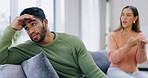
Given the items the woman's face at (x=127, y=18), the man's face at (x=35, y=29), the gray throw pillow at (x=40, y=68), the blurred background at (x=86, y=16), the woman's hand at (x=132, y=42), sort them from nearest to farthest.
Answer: the gray throw pillow at (x=40, y=68)
the man's face at (x=35, y=29)
the woman's hand at (x=132, y=42)
the woman's face at (x=127, y=18)
the blurred background at (x=86, y=16)

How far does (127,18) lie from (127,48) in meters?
0.34

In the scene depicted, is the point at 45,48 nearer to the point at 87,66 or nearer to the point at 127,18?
the point at 87,66

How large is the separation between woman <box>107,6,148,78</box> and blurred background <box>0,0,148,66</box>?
167cm

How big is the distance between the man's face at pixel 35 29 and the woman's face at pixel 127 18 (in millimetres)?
857

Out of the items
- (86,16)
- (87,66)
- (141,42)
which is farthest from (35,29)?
(86,16)

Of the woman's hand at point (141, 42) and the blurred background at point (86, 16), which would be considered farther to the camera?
the blurred background at point (86, 16)

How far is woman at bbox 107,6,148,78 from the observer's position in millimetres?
2076

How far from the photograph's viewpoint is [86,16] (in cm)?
430

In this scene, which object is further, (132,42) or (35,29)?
(132,42)

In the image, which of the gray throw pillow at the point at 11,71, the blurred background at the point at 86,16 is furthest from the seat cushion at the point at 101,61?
the blurred background at the point at 86,16

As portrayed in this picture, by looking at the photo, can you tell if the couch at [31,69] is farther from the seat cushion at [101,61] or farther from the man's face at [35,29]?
the seat cushion at [101,61]

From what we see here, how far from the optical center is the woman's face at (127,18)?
7.33 ft

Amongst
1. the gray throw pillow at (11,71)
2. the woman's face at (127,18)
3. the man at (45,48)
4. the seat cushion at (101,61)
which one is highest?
the woman's face at (127,18)

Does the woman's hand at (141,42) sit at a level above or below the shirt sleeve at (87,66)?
above
